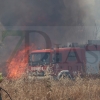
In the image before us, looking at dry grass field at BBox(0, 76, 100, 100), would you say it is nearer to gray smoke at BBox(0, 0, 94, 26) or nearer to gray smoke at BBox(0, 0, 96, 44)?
gray smoke at BBox(0, 0, 96, 44)

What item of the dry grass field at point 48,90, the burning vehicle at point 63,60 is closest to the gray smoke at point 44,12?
the burning vehicle at point 63,60

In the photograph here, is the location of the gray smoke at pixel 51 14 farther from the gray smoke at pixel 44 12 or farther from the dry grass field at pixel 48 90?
the dry grass field at pixel 48 90

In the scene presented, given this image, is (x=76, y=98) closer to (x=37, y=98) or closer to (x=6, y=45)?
(x=37, y=98)

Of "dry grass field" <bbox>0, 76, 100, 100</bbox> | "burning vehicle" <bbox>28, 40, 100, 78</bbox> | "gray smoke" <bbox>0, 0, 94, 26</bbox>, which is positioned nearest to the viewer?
"dry grass field" <bbox>0, 76, 100, 100</bbox>

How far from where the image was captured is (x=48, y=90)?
5.16 meters

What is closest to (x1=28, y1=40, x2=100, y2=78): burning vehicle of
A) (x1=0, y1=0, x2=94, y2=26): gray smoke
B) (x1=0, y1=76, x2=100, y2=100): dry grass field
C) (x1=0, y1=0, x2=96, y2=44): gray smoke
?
(x1=0, y1=76, x2=100, y2=100): dry grass field

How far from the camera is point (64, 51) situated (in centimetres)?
1197

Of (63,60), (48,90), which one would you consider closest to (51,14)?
(63,60)

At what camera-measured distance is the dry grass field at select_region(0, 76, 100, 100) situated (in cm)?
500

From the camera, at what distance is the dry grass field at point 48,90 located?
5.00m

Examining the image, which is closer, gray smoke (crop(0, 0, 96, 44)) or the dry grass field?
the dry grass field

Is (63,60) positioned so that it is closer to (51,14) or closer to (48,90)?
(48,90)

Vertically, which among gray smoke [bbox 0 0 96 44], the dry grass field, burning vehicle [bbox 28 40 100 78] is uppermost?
gray smoke [bbox 0 0 96 44]

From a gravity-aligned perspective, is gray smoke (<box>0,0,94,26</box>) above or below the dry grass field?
above
